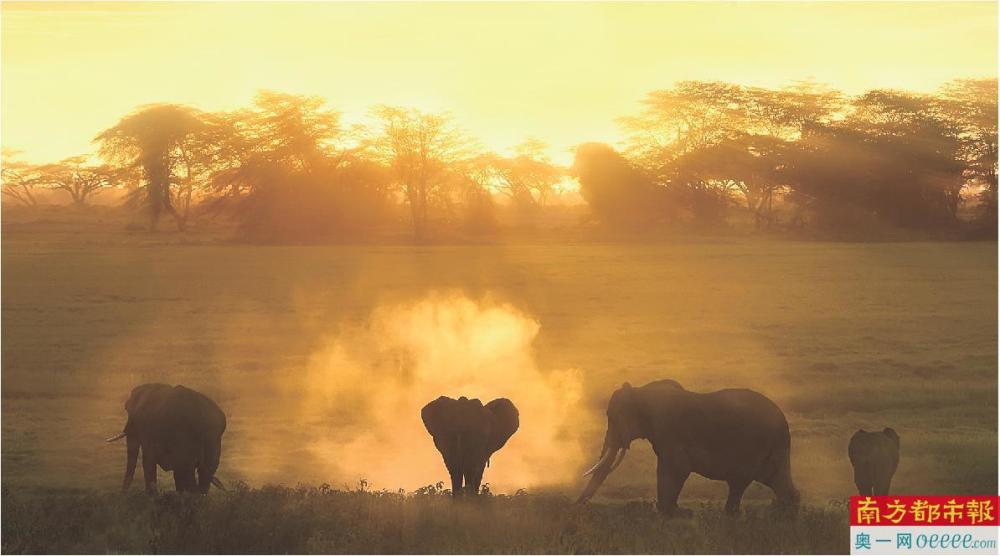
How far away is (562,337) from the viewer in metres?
36.0

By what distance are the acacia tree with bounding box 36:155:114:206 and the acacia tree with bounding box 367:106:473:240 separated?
38.7 meters

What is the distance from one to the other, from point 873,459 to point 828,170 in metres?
80.5

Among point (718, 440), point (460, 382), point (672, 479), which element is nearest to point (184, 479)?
point (672, 479)

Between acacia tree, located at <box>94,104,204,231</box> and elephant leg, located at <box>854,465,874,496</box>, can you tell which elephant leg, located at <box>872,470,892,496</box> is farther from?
acacia tree, located at <box>94,104,204,231</box>

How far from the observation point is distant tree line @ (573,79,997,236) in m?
88.9

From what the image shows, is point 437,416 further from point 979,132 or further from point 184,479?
point 979,132

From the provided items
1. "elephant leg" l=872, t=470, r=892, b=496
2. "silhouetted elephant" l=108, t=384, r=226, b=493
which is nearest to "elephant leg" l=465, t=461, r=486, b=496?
"silhouetted elephant" l=108, t=384, r=226, b=493

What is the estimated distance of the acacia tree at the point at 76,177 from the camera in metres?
122

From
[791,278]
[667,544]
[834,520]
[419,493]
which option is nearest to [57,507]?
[419,493]

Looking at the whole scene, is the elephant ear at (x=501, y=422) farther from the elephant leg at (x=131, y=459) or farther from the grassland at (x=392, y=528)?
the elephant leg at (x=131, y=459)

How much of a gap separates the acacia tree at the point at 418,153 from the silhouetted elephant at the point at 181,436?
7342 centimetres

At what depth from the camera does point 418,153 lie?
93.6 metres

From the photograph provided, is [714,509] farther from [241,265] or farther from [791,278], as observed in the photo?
[241,265]

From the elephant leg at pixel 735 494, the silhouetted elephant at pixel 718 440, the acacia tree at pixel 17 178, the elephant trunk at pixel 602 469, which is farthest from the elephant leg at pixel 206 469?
the acacia tree at pixel 17 178
